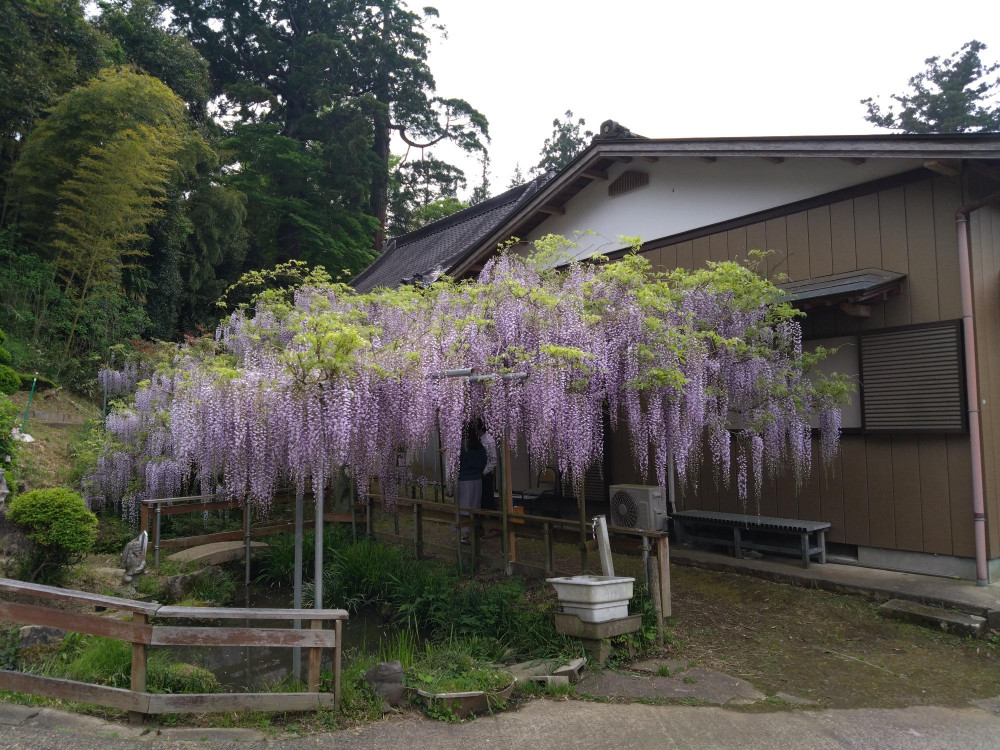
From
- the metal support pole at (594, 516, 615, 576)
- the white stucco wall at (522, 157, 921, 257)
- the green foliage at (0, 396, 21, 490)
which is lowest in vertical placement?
the metal support pole at (594, 516, 615, 576)

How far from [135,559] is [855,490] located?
25.7 ft

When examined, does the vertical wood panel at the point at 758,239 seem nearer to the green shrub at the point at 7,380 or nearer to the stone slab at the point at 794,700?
the stone slab at the point at 794,700

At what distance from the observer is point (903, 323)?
657 cm

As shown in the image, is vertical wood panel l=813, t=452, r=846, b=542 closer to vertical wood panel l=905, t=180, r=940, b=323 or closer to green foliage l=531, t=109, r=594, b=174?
vertical wood panel l=905, t=180, r=940, b=323

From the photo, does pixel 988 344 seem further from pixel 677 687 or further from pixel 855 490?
pixel 677 687

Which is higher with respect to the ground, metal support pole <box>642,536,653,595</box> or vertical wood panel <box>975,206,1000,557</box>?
vertical wood panel <box>975,206,1000,557</box>

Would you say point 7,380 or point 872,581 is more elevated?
point 7,380

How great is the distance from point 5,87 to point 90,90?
6.26 feet

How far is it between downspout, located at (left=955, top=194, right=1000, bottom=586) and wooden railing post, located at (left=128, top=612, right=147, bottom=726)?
6619 mm

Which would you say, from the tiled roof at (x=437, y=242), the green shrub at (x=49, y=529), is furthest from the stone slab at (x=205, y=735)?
the tiled roof at (x=437, y=242)

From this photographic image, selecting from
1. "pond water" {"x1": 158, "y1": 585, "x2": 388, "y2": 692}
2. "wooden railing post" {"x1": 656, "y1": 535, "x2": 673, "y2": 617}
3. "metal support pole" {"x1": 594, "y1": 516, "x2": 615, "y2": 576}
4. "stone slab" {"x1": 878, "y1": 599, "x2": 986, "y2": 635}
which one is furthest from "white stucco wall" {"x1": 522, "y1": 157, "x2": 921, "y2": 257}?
"pond water" {"x1": 158, "y1": 585, "x2": 388, "y2": 692}

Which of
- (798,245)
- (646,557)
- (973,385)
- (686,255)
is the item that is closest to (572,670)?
(646,557)

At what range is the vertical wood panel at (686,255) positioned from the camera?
8.73 meters

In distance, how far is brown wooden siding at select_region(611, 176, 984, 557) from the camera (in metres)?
6.16
